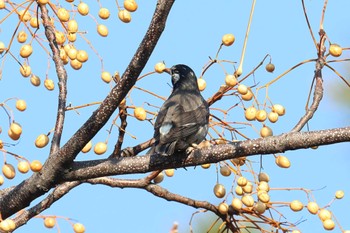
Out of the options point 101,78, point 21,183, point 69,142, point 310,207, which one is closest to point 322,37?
point 310,207

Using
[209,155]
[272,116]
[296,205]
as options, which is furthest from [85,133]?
[296,205]

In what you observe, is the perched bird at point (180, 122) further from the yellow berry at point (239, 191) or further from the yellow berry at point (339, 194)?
the yellow berry at point (339, 194)

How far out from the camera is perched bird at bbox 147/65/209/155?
4.37m

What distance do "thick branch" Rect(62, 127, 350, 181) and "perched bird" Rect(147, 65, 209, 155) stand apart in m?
0.19

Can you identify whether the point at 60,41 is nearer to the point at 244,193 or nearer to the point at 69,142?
the point at 69,142

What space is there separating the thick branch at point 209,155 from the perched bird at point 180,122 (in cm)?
19

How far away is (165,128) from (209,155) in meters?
1.05

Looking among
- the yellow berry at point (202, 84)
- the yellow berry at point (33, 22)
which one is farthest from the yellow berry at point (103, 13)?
the yellow berry at point (202, 84)

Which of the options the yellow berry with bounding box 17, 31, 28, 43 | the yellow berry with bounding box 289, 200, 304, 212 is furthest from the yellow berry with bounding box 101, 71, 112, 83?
the yellow berry with bounding box 289, 200, 304, 212

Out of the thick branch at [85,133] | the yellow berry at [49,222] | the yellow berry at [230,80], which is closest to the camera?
the thick branch at [85,133]

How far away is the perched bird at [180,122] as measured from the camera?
14.3 ft

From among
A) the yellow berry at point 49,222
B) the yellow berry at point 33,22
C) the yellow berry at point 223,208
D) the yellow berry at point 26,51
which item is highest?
the yellow berry at point 33,22

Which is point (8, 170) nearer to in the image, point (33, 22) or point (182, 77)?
point (33, 22)

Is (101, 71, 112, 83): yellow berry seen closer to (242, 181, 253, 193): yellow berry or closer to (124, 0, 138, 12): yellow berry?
(124, 0, 138, 12): yellow berry
